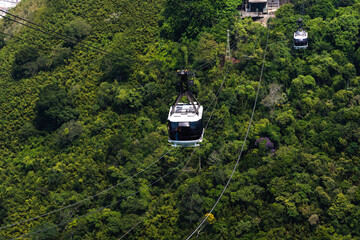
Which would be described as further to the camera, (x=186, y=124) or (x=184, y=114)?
(x=184, y=114)

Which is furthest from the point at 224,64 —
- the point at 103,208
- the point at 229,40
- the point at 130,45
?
the point at 103,208

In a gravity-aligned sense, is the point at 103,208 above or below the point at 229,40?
below

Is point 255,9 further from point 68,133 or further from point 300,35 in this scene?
point 68,133

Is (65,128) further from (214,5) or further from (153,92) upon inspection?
(214,5)

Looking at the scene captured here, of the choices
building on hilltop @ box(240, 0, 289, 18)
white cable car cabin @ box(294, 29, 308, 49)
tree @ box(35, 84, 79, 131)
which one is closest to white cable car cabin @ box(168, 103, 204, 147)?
white cable car cabin @ box(294, 29, 308, 49)

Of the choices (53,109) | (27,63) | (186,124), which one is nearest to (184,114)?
(186,124)
